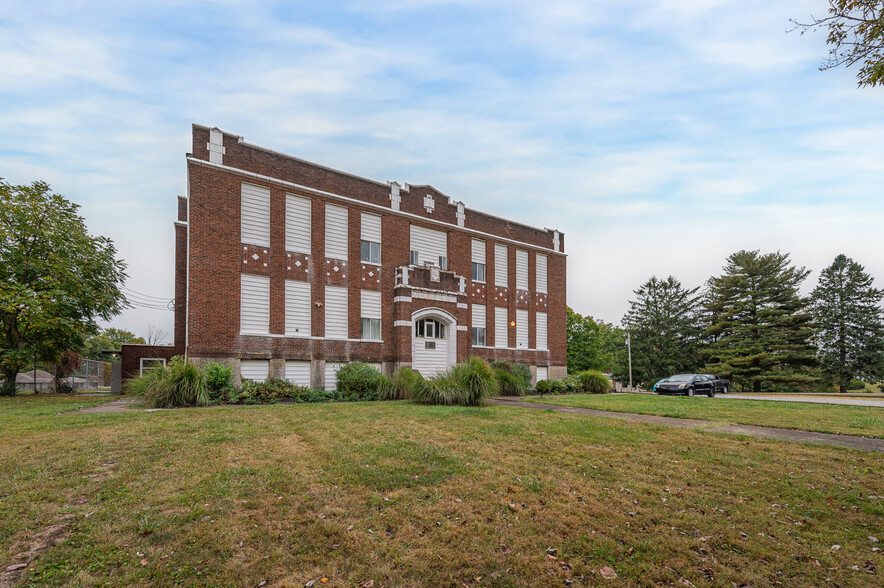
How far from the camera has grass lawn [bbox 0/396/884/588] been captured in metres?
Result: 3.75

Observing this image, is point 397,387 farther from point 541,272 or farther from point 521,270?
point 541,272

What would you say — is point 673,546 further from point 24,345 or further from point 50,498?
point 24,345

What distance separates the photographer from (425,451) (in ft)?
24.4

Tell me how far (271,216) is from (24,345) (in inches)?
561

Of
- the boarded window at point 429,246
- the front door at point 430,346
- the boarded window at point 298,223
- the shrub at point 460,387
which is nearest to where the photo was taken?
the shrub at point 460,387

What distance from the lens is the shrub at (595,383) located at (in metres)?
26.9

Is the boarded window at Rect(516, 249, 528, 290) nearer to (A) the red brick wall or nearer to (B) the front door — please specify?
(A) the red brick wall

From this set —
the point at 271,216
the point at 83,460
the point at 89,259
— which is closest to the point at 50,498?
the point at 83,460

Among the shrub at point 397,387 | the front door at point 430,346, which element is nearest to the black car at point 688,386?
the front door at point 430,346

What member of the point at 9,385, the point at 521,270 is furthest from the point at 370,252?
the point at 9,385

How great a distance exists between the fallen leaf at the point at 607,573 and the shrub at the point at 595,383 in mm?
24250

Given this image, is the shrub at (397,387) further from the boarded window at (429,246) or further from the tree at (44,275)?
the tree at (44,275)

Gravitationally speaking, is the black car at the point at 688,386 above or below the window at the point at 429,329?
below

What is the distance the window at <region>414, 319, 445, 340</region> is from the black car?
518 inches
